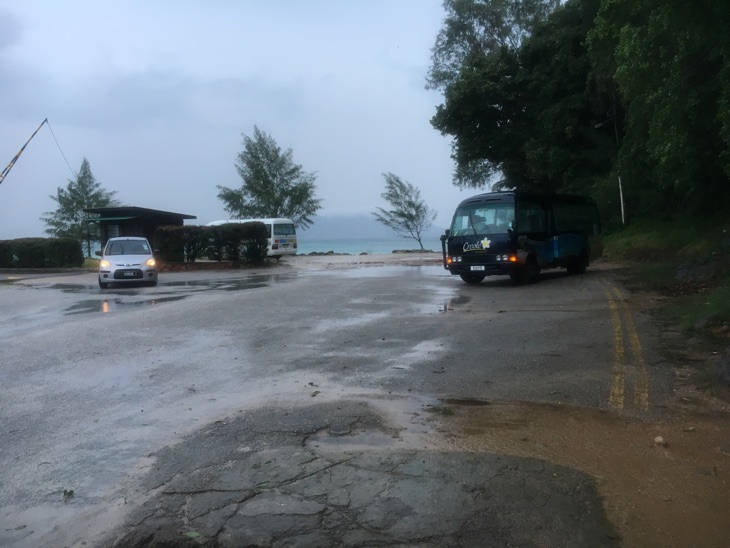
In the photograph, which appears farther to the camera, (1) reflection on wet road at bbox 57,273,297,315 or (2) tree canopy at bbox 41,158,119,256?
(2) tree canopy at bbox 41,158,119,256

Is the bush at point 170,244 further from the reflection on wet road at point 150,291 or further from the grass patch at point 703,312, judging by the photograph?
the grass patch at point 703,312

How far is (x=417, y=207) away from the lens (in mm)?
58062

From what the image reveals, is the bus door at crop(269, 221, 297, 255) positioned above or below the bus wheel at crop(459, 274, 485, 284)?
above

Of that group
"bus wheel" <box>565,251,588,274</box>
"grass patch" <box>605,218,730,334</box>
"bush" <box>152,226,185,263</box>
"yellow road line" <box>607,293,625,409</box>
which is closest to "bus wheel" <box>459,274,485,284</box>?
"bus wheel" <box>565,251,588,274</box>

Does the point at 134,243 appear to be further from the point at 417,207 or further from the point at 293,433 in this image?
the point at 417,207

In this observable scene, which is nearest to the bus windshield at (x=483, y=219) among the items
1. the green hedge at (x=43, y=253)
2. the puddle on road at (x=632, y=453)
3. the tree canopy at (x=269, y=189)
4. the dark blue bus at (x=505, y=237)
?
the dark blue bus at (x=505, y=237)

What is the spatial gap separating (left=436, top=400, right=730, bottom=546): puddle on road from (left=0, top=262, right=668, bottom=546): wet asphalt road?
22 cm

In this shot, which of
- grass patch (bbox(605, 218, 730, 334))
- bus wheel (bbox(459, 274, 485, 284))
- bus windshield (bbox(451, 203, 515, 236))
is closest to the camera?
grass patch (bbox(605, 218, 730, 334))

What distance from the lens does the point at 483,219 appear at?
1912cm

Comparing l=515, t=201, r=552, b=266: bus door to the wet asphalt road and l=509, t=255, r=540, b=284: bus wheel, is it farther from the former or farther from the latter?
the wet asphalt road

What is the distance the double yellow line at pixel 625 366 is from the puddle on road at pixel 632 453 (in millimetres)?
520

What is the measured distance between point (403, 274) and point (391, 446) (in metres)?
19.0

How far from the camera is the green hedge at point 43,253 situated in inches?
1276

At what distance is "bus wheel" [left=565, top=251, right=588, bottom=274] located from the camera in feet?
73.5
